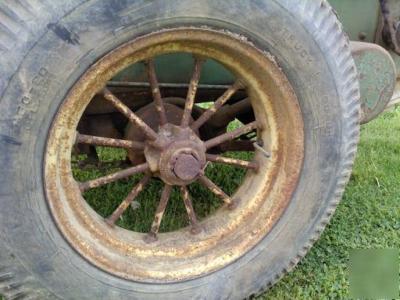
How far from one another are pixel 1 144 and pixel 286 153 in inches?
40.2

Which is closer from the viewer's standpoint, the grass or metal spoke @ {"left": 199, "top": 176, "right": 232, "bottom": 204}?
metal spoke @ {"left": 199, "top": 176, "right": 232, "bottom": 204}

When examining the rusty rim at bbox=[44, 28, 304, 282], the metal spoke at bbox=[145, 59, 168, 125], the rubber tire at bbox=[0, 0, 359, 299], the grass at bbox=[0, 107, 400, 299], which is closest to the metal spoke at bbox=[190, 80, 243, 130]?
the rusty rim at bbox=[44, 28, 304, 282]

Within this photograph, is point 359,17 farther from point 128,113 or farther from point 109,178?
point 109,178

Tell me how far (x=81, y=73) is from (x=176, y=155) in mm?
516

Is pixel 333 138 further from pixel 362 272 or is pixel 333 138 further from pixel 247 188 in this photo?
pixel 362 272

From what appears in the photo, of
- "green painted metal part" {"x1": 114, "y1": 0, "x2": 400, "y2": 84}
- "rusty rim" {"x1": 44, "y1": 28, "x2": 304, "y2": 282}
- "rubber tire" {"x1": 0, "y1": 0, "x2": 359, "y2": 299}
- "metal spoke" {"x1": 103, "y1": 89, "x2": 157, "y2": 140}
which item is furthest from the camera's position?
"green painted metal part" {"x1": 114, "y1": 0, "x2": 400, "y2": 84}

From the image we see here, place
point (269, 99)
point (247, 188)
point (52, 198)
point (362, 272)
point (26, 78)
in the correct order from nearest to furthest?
1. point (26, 78)
2. point (52, 198)
3. point (269, 99)
4. point (247, 188)
5. point (362, 272)

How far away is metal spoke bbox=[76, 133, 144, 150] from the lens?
85.0 inches

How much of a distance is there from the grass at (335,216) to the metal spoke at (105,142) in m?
0.77

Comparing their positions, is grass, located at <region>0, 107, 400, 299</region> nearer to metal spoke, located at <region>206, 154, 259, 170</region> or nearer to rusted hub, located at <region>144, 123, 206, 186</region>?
metal spoke, located at <region>206, 154, 259, 170</region>

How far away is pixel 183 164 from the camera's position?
2219 millimetres

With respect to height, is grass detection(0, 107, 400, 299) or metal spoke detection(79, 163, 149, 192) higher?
metal spoke detection(79, 163, 149, 192)

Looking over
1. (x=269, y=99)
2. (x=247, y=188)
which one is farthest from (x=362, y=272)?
(x=269, y=99)

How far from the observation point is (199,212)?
3143 mm
